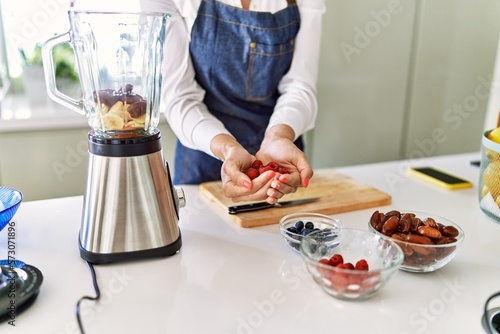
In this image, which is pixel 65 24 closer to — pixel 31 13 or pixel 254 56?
pixel 31 13

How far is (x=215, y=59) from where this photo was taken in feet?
3.72

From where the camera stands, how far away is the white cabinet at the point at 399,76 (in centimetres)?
173

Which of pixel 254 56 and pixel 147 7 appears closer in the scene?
pixel 147 7

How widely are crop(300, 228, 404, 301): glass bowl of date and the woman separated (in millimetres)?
A: 281

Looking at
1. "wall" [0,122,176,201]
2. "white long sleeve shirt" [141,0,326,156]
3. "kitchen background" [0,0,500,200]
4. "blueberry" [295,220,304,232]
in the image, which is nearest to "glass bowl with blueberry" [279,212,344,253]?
"blueberry" [295,220,304,232]

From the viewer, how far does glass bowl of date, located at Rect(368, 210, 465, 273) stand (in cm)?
69

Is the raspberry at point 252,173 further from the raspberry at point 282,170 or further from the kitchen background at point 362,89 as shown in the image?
the kitchen background at point 362,89

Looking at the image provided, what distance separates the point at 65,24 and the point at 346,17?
0.99 meters

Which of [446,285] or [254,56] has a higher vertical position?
[254,56]

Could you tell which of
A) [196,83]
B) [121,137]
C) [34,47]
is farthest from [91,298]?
[34,47]

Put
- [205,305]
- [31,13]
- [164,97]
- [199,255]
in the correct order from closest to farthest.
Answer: [205,305] → [199,255] → [164,97] → [31,13]

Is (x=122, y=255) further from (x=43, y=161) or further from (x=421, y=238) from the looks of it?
(x=43, y=161)

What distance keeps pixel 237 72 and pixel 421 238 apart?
0.64 m

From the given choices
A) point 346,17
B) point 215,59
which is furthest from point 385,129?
point 215,59
